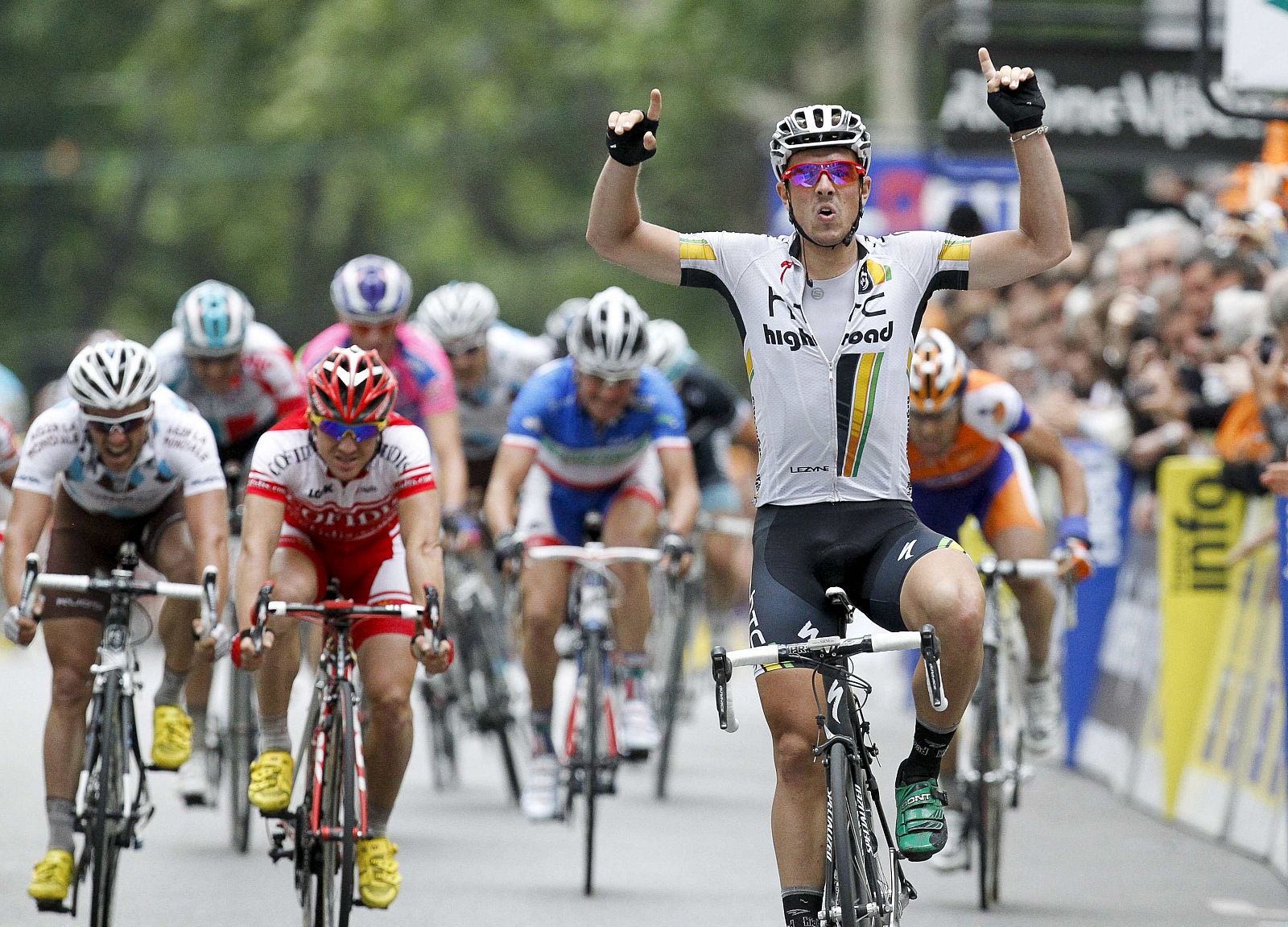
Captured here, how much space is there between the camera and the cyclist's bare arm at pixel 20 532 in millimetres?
8555

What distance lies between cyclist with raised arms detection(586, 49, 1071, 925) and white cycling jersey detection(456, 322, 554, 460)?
6133 mm

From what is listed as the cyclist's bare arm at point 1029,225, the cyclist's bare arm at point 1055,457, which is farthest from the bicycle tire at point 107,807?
the cyclist's bare arm at point 1055,457

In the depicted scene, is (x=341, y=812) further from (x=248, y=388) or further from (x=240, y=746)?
(x=248, y=388)

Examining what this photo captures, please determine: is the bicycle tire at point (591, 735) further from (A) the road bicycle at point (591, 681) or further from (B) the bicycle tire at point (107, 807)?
(B) the bicycle tire at point (107, 807)

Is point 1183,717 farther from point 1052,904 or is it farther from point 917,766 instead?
point 917,766

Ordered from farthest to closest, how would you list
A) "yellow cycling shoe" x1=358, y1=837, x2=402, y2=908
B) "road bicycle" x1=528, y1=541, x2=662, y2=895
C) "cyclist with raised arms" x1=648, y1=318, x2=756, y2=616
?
1. "cyclist with raised arms" x1=648, y1=318, x2=756, y2=616
2. "road bicycle" x1=528, y1=541, x2=662, y2=895
3. "yellow cycling shoe" x1=358, y1=837, x2=402, y2=908

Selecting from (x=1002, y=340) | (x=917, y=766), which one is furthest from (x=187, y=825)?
(x=1002, y=340)

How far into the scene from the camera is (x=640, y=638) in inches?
445

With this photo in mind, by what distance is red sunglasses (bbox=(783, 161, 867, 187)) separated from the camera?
23.0ft

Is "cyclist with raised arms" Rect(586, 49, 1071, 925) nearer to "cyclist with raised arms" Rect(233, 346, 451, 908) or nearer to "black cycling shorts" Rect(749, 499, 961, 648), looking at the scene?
"black cycling shorts" Rect(749, 499, 961, 648)

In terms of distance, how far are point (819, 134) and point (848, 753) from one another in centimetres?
181

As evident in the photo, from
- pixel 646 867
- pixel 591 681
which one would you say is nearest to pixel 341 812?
pixel 591 681

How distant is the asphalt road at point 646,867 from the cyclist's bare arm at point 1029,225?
3006 mm

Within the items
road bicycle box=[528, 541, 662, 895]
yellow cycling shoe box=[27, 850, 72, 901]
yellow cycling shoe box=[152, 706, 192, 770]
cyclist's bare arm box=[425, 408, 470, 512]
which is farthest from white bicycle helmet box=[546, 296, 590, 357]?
yellow cycling shoe box=[27, 850, 72, 901]
